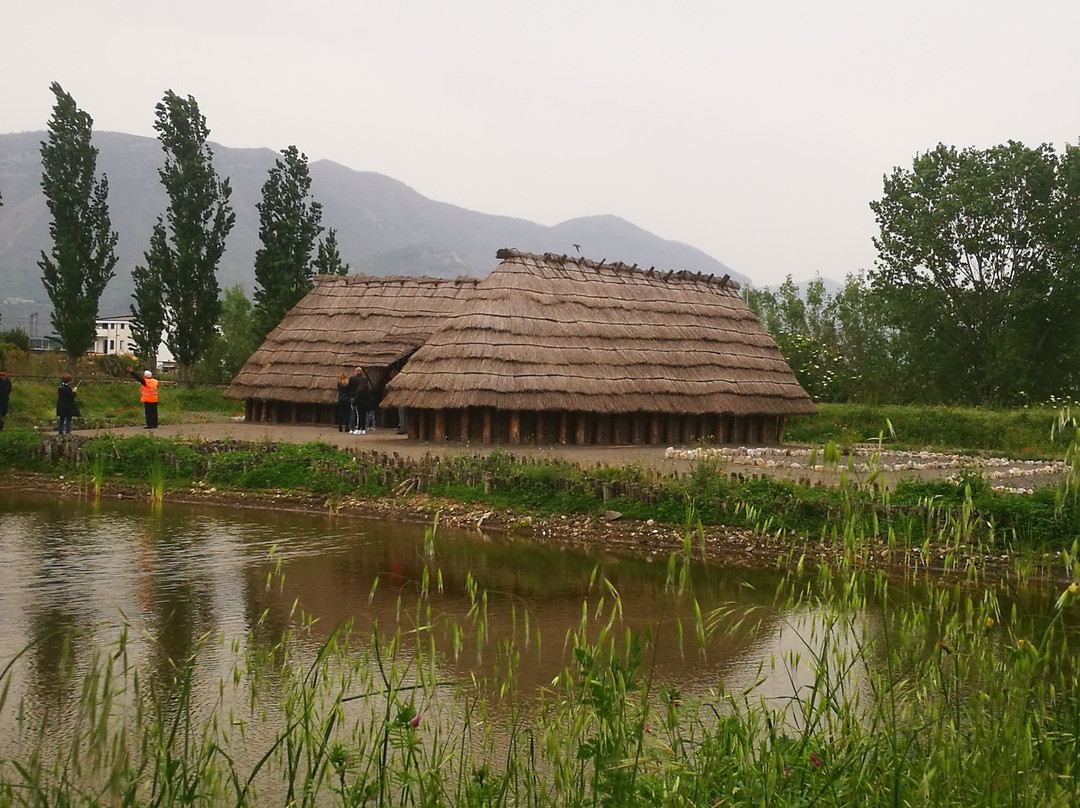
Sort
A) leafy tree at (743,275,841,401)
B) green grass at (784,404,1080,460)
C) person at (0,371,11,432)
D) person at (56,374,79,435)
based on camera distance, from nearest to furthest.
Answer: person at (56,374,79,435) < person at (0,371,11,432) < green grass at (784,404,1080,460) < leafy tree at (743,275,841,401)

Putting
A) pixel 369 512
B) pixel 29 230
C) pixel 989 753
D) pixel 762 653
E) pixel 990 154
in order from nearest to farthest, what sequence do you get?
pixel 989 753 → pixel 762 653 → pixel 369 512 → pixel 990 154 → pixel 29 230

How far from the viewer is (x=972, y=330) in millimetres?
30828

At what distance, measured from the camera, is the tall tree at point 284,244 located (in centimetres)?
3144

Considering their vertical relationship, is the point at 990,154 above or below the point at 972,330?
above

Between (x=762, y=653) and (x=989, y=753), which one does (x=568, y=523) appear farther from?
(x=989, y=753)

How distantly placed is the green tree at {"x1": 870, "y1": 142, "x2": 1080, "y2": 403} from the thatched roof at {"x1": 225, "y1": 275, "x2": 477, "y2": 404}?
550 inches

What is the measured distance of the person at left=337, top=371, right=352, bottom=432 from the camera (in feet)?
74.9

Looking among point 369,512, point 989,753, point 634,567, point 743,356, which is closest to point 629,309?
point 743,356

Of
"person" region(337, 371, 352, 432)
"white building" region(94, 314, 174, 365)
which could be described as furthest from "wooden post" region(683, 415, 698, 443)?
"white building" region(94, 314, 174, 365)

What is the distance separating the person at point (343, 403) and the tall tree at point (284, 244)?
340 inches

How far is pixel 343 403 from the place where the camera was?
2305 cm

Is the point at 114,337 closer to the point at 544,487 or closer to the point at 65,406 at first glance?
the point at 65,406

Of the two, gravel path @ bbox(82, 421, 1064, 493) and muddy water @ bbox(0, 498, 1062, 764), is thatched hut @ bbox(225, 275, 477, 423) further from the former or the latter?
muddy water @ bbox(0, 498, 1062, 764)

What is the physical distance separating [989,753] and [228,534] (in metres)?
10.00
